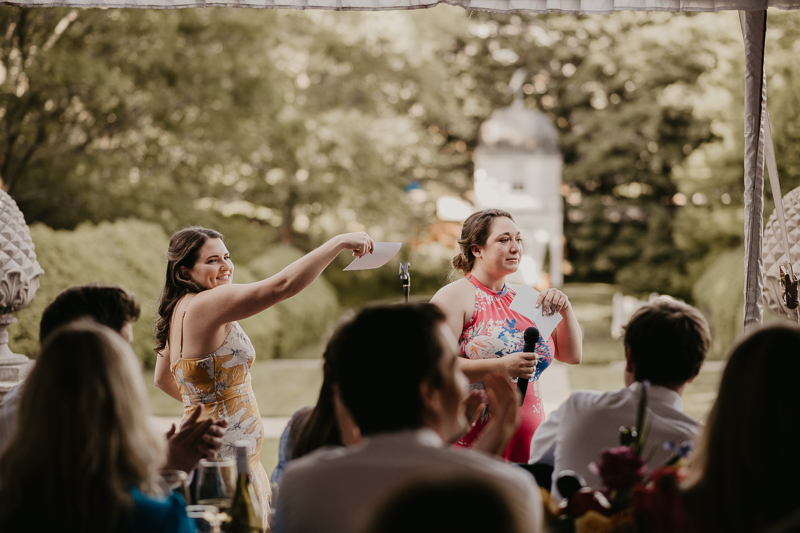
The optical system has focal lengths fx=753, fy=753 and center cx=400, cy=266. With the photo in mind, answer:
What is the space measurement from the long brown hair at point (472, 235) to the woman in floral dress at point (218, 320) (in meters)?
0.56

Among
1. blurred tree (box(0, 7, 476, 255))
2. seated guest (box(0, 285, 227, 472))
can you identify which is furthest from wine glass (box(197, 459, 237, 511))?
blurred tree (box(0, 7, 476, 255))

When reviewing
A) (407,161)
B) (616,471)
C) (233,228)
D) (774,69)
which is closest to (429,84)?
(407,161)

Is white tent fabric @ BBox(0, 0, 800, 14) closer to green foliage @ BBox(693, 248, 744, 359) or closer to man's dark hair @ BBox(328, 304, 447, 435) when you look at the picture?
man's dark hair @ BBox(328, 304, 447, 435)

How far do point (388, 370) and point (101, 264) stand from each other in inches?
375

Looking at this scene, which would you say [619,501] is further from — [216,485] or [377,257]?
[377,257]

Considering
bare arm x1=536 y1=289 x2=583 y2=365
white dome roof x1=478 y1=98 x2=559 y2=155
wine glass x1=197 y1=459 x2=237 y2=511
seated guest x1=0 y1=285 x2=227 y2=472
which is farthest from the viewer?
white dome roof x1=478 y1=98 x2=559 y2=155

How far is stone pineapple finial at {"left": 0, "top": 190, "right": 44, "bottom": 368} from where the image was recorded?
354cm

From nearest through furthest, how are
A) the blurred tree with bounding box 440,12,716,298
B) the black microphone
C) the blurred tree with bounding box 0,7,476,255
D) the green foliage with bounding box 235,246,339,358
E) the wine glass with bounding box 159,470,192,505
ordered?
the wine glass with bounding box 159,470,192,505 < the black microphone < the blurred tree with bounding box 0,7,476,255 < the green foliage with bounding box 235,246,339,358 < the blurred tree with bounding box 440,12,716,298

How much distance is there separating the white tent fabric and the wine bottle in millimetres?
1661

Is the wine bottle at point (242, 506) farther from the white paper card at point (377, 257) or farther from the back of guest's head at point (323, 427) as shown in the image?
the white paper card at point (377, 257)

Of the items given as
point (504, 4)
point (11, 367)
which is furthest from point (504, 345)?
point (11, 367)

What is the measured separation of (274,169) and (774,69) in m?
9.19

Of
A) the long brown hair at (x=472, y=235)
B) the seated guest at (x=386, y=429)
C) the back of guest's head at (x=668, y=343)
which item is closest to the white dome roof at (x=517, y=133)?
the long brown hair at (x=472, y=235)

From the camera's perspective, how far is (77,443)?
1.47m
